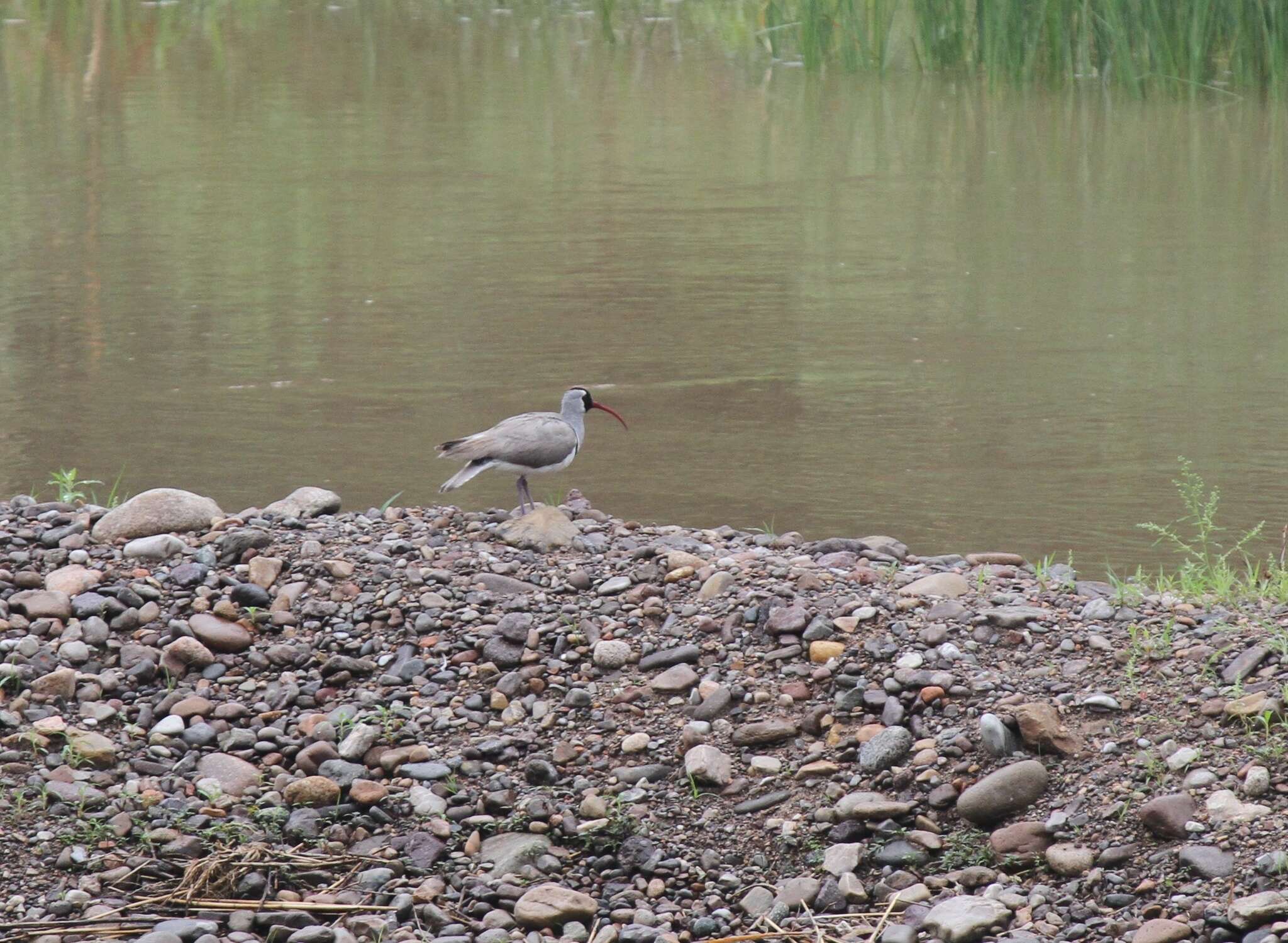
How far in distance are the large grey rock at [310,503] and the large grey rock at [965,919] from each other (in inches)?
97.7

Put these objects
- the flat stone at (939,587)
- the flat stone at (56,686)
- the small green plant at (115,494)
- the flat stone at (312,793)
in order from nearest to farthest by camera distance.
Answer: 1. the flat stone at (312,793)
2. the flat stone at (56,686)
3. the flat stone at (939,587)
4. the small green plant at (115,494)

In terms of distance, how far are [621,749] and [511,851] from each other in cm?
39

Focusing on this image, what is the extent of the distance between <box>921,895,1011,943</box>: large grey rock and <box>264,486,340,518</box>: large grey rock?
2482mm

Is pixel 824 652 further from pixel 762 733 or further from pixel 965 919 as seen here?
pixel 965 919

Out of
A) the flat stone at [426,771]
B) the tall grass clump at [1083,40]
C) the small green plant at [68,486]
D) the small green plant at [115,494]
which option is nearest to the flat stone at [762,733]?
the flat stone at [426,771]

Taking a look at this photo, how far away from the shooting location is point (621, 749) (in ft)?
12.1

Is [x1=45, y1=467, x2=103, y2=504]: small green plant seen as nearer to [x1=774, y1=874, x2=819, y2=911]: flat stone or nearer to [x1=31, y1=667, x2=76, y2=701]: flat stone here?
[x1=31, y1=667, x2=76, y2=701]: flat stone

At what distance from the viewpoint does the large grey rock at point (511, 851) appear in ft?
11.1

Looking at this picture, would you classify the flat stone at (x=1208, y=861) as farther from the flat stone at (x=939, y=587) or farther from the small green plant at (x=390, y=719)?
the small green plant at (x=390, y=719)

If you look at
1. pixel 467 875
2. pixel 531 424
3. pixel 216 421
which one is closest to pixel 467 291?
pixel 216 421

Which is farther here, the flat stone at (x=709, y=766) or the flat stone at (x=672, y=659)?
the flat stone at (x=672, y=659)

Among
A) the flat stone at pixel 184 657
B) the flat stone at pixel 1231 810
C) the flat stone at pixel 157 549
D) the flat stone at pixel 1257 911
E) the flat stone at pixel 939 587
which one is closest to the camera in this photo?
the flat stone at pixel 1257 911

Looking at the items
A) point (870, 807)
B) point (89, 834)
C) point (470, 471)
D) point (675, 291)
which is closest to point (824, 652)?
point (870, 807)

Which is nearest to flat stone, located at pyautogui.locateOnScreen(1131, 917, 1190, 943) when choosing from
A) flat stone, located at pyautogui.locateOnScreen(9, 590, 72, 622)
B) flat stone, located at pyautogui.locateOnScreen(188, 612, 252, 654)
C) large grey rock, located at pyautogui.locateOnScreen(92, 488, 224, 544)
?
flat stone, located at pyautogui.locateOnScreen(188, 612, 252, 654)
